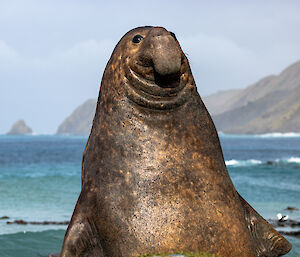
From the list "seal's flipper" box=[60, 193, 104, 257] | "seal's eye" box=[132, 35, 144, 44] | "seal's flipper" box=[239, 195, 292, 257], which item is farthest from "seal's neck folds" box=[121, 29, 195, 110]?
"seal's flipper" box=[239, 195, 292, 257]

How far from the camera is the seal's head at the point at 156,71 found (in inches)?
168

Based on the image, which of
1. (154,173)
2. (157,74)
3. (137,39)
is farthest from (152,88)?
(154,173)

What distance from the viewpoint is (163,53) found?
14.0 ft

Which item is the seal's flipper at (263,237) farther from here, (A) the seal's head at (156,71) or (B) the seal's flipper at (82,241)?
(B) the seal's flipper at (82,241)

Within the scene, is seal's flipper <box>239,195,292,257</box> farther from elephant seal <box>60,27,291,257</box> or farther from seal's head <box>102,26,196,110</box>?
seal's head <box>102,26,196,110</box>

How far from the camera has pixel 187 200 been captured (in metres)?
4.36

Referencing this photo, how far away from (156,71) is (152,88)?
17 centimetres

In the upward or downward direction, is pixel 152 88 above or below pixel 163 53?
below

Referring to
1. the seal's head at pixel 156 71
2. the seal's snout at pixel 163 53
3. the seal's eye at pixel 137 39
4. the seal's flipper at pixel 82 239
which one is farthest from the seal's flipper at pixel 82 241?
the seal's eye at pixel 137 39

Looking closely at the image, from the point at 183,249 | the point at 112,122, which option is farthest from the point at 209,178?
the point at 112,122

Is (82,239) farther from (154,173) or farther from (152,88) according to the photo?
(152,88)

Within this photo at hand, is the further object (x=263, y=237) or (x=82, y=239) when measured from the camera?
(x=263, y=237)

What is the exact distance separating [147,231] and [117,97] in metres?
1.15

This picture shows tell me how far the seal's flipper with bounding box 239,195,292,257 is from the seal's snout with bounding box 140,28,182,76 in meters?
1.48
